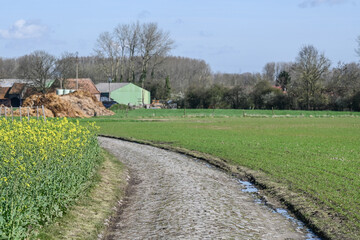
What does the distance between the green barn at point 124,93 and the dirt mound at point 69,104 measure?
39772 millimetres

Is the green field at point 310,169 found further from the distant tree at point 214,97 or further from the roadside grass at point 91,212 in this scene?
the distant tree at point 214,97

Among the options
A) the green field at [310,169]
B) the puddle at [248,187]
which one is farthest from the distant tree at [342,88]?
the puddle at [248,187]

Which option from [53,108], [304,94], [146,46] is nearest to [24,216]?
[53,108]

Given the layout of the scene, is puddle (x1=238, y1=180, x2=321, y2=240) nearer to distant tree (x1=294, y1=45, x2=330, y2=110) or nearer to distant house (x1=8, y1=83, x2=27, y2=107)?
distant tree (x1=294, y1=45, x2=330, y2=110)

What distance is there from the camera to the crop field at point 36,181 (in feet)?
29.2

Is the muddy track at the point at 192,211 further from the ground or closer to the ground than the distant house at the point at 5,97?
closer to the ground

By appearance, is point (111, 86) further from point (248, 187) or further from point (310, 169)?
point (248, 187)

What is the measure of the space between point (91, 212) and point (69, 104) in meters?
59.5

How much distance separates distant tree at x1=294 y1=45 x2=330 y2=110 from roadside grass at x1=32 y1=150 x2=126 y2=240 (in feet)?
292

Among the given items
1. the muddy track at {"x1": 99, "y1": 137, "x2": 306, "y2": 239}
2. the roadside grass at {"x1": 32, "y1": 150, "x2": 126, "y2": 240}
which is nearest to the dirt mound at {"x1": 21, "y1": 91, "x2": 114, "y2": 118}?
the muddy track at {"x1": 99, "y1": 137, "x2": 306, "y2": 239}

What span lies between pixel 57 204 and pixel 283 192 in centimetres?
773

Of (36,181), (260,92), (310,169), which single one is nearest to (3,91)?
(260,92)

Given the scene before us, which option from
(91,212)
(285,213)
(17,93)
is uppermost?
(17,93)

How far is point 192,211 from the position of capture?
535 inches
